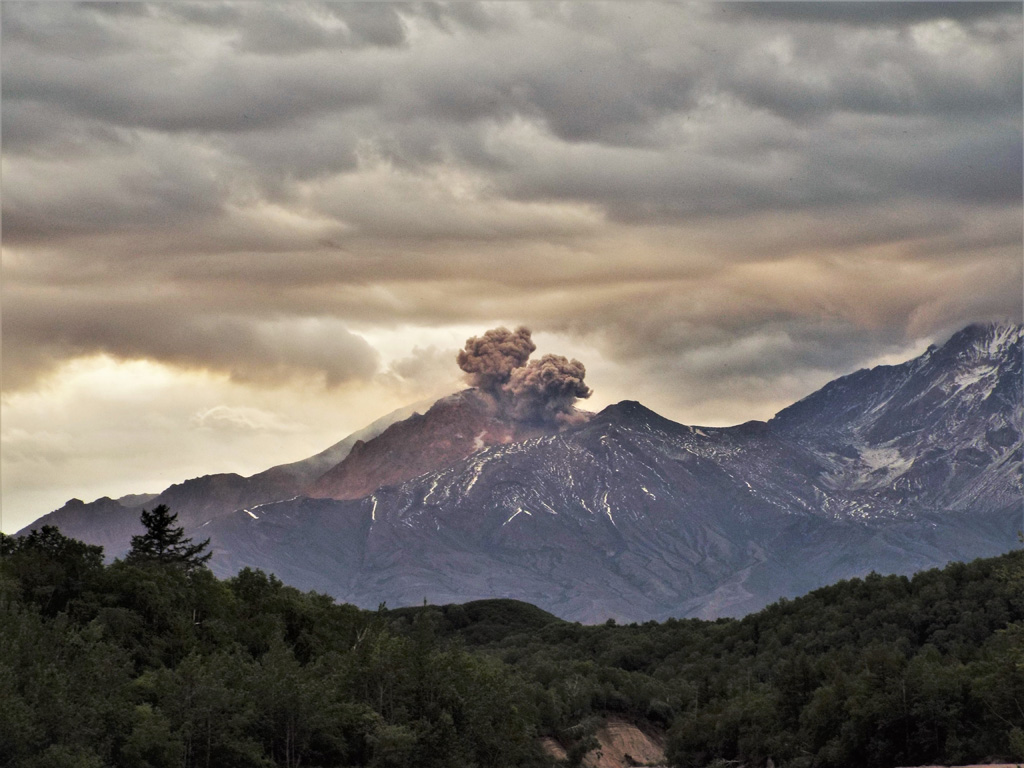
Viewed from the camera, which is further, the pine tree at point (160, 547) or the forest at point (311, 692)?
the pine tree at point (160, 547)

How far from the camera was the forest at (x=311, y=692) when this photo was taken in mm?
96888

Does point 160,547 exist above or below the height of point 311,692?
above

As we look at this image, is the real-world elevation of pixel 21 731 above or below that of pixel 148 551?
below

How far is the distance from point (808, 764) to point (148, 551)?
7450cm

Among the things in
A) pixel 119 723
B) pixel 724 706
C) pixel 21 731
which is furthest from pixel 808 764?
pixel 21 731

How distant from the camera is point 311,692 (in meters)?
114

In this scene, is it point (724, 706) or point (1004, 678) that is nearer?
point (1004, 678)

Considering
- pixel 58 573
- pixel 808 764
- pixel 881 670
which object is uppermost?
pixel 58 573

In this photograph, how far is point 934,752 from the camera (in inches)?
5753

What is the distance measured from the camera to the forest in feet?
318

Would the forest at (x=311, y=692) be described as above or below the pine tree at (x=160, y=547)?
below

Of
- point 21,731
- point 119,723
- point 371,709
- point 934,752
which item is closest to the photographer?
point 21,731

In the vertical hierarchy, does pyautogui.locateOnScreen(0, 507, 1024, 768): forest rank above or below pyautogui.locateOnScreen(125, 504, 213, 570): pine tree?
below

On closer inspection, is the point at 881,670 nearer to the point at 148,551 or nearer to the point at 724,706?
the point at 724,706
